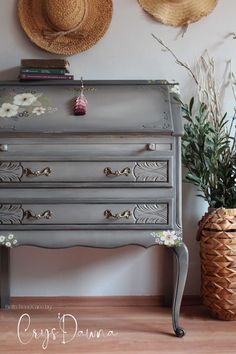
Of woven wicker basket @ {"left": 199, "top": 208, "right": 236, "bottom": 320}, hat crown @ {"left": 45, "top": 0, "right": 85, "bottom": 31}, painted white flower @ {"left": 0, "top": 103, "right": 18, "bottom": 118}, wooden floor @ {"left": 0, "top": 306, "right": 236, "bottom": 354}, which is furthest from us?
hat crown @ {"left": 45, "top": 0, "right": 85, "bottom": 31}

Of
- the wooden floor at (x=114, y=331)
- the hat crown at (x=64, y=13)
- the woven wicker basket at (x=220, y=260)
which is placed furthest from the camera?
the hat crown at (x=64, y=13)

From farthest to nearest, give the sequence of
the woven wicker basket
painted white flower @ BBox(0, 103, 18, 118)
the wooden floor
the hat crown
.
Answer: the hat crown < the woven wicker basket < painted white flower @ BBox(0, 103, 18, 118) < the wooden floor

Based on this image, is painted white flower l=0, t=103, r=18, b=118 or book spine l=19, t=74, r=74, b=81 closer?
painted white flower l=0, t=103, r=18, b=118

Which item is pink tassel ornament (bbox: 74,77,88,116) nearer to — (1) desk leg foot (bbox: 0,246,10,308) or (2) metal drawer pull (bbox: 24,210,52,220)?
(2) metal drawer pull (bbox: 24,210,52,220)

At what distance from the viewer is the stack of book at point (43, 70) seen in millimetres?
2111

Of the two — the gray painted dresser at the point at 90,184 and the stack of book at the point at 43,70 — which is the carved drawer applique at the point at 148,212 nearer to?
the gray painted dresser at the point at 90,184

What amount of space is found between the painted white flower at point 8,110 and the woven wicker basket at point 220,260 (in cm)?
98

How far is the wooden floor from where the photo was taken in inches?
72.7

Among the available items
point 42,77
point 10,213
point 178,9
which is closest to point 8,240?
point 10,213

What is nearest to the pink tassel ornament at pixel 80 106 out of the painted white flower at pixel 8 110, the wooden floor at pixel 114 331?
the painted white flower at pixel 8 110

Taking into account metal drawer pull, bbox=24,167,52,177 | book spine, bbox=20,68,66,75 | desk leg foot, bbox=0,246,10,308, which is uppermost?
book spine, bbox=20,68,66,75

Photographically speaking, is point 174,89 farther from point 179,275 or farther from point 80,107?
point 179,275

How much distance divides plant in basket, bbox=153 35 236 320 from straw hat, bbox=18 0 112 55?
0.60 metres

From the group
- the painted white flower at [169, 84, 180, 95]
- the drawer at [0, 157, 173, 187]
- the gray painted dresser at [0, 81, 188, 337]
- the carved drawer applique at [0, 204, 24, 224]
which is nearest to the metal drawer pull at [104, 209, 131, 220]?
the gray painted dresser at [0, 81, 188, 337]
